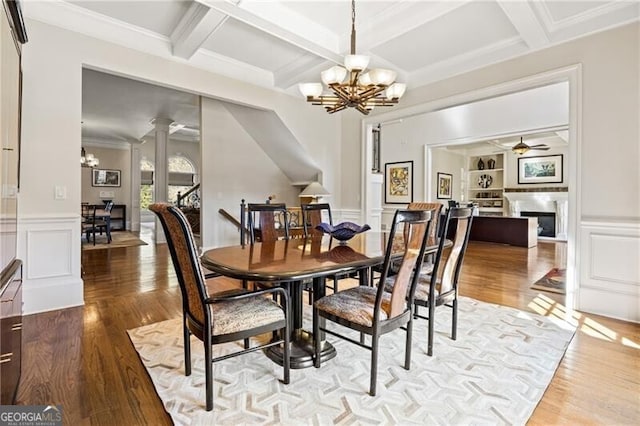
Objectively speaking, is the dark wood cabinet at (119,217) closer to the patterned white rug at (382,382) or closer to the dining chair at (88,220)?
the dining chair at (88,220)

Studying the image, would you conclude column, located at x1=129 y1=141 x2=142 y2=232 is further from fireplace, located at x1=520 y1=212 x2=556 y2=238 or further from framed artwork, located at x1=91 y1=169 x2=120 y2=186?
fireplace, located at x1=520 y1=212 x2=556 y2=238

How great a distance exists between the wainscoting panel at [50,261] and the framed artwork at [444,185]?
845 cm

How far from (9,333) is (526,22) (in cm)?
434

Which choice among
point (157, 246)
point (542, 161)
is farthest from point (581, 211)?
point (542, 161)

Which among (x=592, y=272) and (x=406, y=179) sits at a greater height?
(x=406, y=179)

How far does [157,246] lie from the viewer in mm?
6953

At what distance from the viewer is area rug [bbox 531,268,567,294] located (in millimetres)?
3834

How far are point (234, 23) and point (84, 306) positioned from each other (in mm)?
3210

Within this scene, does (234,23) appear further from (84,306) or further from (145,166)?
(145,166)

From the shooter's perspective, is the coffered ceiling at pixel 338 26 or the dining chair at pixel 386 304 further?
the coffered ceiling at pixel 338 26

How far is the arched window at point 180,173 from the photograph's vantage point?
38.9ft

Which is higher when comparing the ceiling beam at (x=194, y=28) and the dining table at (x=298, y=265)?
the ceiling beam at (x=194, y=28)

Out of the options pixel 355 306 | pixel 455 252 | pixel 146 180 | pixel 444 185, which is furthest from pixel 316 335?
pixel 146 180

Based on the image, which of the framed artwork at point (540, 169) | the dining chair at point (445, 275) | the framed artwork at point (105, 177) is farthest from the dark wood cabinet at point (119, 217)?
the framed artwork at point (540, 169)
